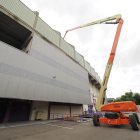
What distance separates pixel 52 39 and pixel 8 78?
1167 centimetres

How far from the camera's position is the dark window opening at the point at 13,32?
50.1 ft

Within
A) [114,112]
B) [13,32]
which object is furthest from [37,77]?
[114,112]

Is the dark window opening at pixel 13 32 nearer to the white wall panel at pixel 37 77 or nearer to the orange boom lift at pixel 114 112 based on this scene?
the white wall panel at pixel 37 77

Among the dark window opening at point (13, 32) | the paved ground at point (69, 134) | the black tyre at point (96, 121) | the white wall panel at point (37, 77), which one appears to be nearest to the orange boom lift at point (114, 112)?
the black tyre at point (96, 121)

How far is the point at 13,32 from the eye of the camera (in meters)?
17.3

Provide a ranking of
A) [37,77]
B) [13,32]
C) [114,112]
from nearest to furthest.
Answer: [114,112]
[37,77]
[13,32]

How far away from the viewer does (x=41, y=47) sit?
696 inches

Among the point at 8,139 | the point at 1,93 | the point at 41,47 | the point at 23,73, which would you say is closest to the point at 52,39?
the point at 41,47

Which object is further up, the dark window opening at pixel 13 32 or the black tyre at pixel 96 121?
the dark window opening at pixel 13 32

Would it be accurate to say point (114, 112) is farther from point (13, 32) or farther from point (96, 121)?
point (13, 32)

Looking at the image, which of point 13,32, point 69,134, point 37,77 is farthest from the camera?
point 13,32

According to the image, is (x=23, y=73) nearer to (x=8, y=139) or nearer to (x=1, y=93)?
(x=1, y=93)

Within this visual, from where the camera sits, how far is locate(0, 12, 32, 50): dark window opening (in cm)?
1528

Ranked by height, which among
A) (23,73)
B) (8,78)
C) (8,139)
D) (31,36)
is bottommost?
(8,139)
